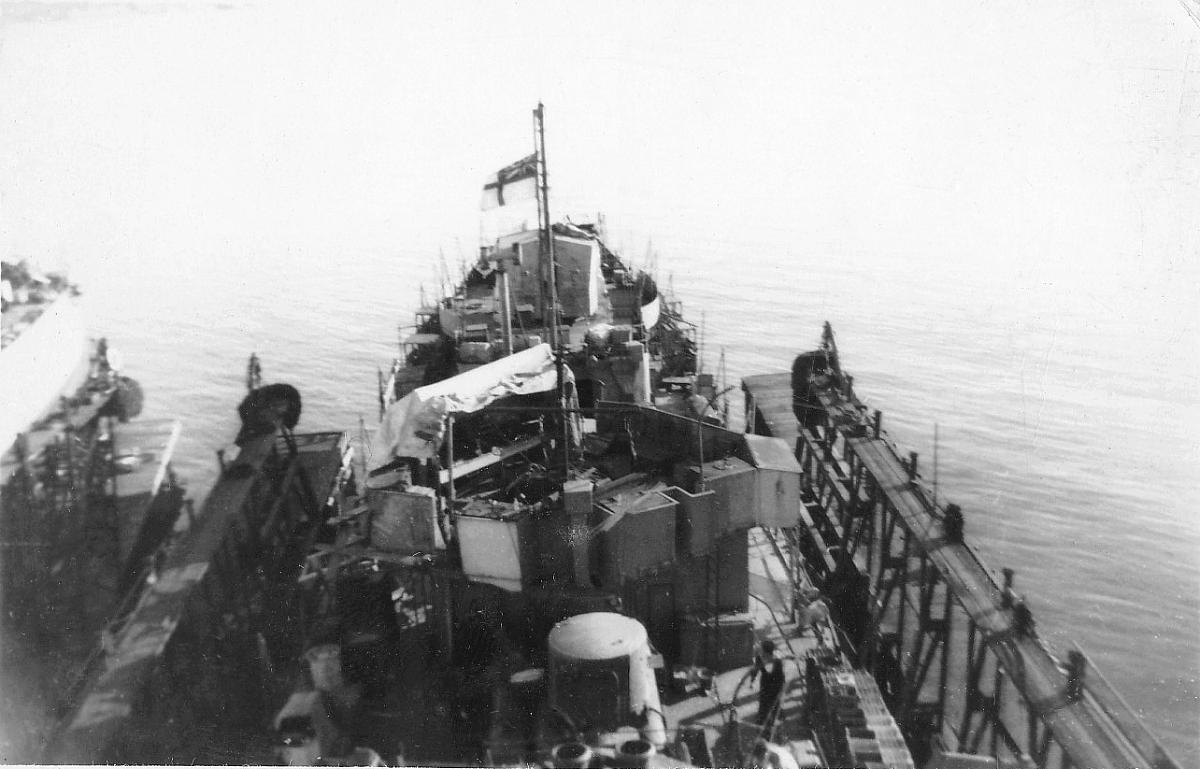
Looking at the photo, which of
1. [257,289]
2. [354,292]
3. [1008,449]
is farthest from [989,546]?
[354,292]

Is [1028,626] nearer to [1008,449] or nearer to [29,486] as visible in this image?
[1008,449]

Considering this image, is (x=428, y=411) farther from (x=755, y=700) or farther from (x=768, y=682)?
(x=755, y=700)

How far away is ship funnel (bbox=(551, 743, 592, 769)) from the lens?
770 centimetres

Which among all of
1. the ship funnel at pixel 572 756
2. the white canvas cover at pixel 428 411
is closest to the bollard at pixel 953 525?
the white canvas cover at pixel 428 411

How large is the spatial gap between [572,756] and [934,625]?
865cm

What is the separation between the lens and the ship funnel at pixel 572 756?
7.70 m

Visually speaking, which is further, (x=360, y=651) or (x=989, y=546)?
(x=989, y=546)

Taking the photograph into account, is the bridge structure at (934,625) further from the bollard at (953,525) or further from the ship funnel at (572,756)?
the ship funnel at (572,756)

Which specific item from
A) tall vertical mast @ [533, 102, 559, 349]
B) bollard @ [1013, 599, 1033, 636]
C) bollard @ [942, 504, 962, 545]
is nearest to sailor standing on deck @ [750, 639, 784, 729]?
bollard @ [1013, 599, 1033, 636]

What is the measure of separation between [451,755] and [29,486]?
48.3 feet

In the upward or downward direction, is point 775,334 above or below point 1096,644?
above

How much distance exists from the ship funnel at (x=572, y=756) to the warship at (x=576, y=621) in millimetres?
31

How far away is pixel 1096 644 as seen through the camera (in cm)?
1936

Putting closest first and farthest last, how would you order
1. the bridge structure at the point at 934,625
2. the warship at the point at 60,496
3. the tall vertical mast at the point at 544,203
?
the bridge structure at the point at 934,625
the tall vertical mast at the point at 544,203
the warship at the point at 60,496
